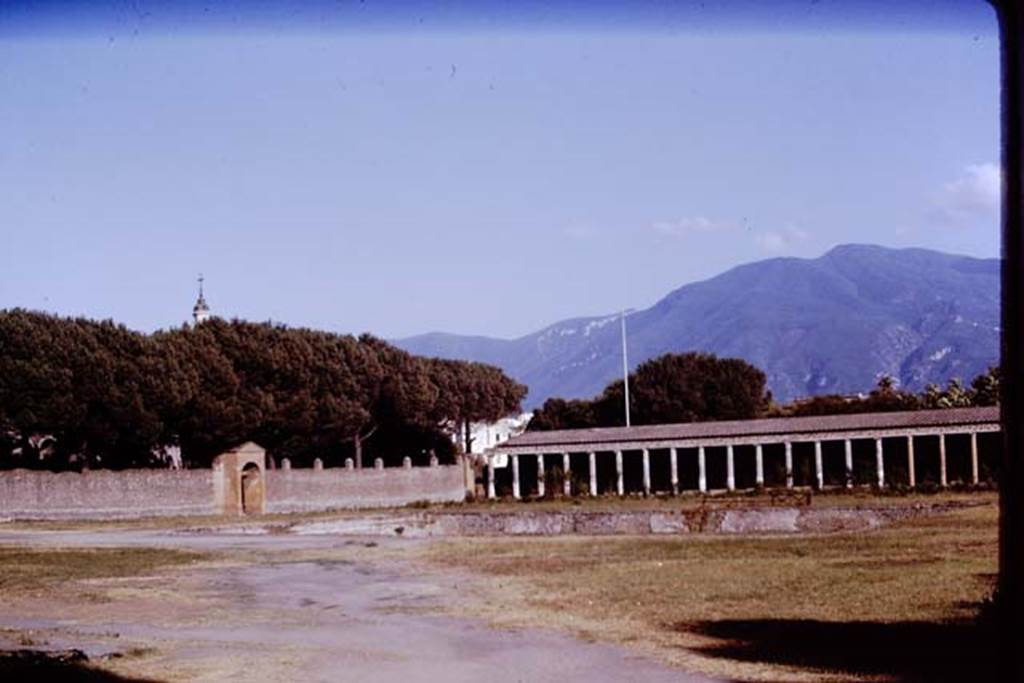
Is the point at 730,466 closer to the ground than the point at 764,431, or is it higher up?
closer to the ground

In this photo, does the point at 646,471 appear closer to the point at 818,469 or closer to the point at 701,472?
the point at 701,472

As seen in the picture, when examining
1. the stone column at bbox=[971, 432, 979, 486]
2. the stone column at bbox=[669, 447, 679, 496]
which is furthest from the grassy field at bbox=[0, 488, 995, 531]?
the stone column at bbox=[669, 447, 679, 496]

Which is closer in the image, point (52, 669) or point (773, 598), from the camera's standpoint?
point (52, 669)

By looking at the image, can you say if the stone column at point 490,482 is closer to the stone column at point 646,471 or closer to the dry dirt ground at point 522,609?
the stone column at point 646,471

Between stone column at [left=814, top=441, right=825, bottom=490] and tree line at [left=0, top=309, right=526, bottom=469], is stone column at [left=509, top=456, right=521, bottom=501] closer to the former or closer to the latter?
tree line at [left=0, top=309, right=526, bottom=469]

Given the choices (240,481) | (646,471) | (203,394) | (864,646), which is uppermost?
(203,394)

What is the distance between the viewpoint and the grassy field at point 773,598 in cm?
1156

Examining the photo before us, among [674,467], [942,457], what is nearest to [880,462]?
[942,457]

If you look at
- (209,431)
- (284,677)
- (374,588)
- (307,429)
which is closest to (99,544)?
(374,588)

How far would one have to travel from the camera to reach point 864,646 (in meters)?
12.2

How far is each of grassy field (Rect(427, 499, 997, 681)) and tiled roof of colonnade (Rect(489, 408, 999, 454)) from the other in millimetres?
31920

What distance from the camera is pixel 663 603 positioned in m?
16.8

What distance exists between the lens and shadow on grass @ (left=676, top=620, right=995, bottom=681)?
10.7 metres

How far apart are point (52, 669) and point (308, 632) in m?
3.84
